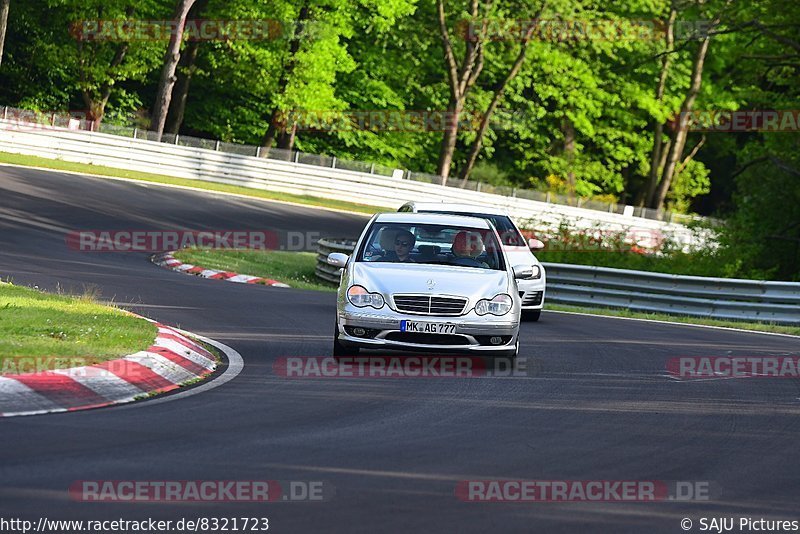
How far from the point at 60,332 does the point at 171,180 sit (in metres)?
31.6

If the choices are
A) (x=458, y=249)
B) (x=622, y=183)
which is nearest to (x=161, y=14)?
(x=622, y=183)

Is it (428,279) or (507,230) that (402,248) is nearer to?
(428,279)

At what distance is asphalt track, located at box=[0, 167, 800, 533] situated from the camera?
21.5ft

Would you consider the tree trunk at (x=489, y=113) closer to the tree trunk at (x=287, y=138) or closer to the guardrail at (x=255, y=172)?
the tree trunk at (x=287, y=138)

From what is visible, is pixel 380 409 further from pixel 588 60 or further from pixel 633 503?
pixel 588 60

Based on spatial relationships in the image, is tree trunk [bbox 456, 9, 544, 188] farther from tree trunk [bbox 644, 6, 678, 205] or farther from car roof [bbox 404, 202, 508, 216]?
car roof [bbox 404, 202, 508, 216]

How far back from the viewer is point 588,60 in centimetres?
6338

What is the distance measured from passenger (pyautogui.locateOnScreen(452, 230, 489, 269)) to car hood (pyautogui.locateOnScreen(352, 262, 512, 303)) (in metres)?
0.30

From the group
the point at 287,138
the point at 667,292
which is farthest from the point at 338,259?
the point at 287,138

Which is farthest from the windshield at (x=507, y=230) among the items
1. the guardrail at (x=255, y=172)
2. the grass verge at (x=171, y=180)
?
the grass verge at (x=171, y=180)

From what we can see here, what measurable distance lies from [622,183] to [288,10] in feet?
78.7

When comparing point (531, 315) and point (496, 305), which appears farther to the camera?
point (531, 315)

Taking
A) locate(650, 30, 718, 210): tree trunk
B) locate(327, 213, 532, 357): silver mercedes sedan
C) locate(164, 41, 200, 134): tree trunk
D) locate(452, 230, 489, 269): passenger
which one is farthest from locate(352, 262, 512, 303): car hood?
locate(650, 30, 718, 210): tree trunk

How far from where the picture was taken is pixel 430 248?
13.7 m
